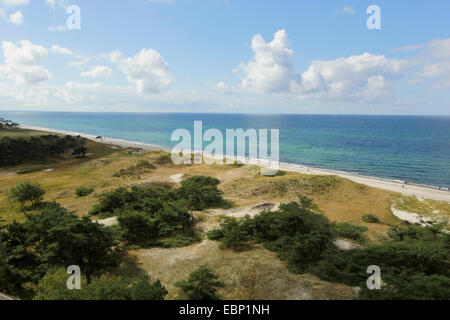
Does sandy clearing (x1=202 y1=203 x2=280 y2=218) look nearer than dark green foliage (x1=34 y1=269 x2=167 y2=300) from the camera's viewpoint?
No

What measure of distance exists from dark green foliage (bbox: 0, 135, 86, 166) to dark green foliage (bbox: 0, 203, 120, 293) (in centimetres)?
5242

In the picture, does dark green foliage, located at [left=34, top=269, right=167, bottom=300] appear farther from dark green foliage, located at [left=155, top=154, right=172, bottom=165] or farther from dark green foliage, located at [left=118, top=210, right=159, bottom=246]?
dark green foliage, located at [left=155, top=154, right=172, bottom=165]

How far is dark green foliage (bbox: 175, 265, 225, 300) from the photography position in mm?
11531

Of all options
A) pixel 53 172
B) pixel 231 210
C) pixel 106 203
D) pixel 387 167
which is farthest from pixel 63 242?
pixel 387 167

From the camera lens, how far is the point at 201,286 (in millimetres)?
11617

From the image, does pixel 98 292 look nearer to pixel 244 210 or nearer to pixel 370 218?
pixel 244 210

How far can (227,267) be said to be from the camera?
14.9 meters

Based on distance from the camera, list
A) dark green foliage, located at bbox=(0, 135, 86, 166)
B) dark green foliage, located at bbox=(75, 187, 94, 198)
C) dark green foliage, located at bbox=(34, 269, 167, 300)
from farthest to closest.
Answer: dark green foliage, located at bbox=(0, 135, 86, 166) < dark green foliage, located at bbox=(75, 187, 94, 198) < dark green foliage, located at bbox=(34, 269, 167, 300)

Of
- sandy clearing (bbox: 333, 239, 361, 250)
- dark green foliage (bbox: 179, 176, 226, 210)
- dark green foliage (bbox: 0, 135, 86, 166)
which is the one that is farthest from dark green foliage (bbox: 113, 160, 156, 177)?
sandy clearing (bbox: 333, 239, 361, 250)

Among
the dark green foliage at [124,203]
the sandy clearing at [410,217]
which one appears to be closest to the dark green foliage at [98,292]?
the dark green foliage at [124,203]

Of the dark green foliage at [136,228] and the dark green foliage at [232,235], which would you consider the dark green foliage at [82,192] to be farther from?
the dark green foliage at [232,235]

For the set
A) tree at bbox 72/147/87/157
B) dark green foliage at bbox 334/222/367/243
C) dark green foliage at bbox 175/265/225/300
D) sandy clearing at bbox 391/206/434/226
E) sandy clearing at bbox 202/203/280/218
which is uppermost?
tree at bbox 72/147/87/157

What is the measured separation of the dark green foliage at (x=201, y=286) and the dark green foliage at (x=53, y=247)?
6428 mm

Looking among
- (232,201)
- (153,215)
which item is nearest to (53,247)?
(153,215)
